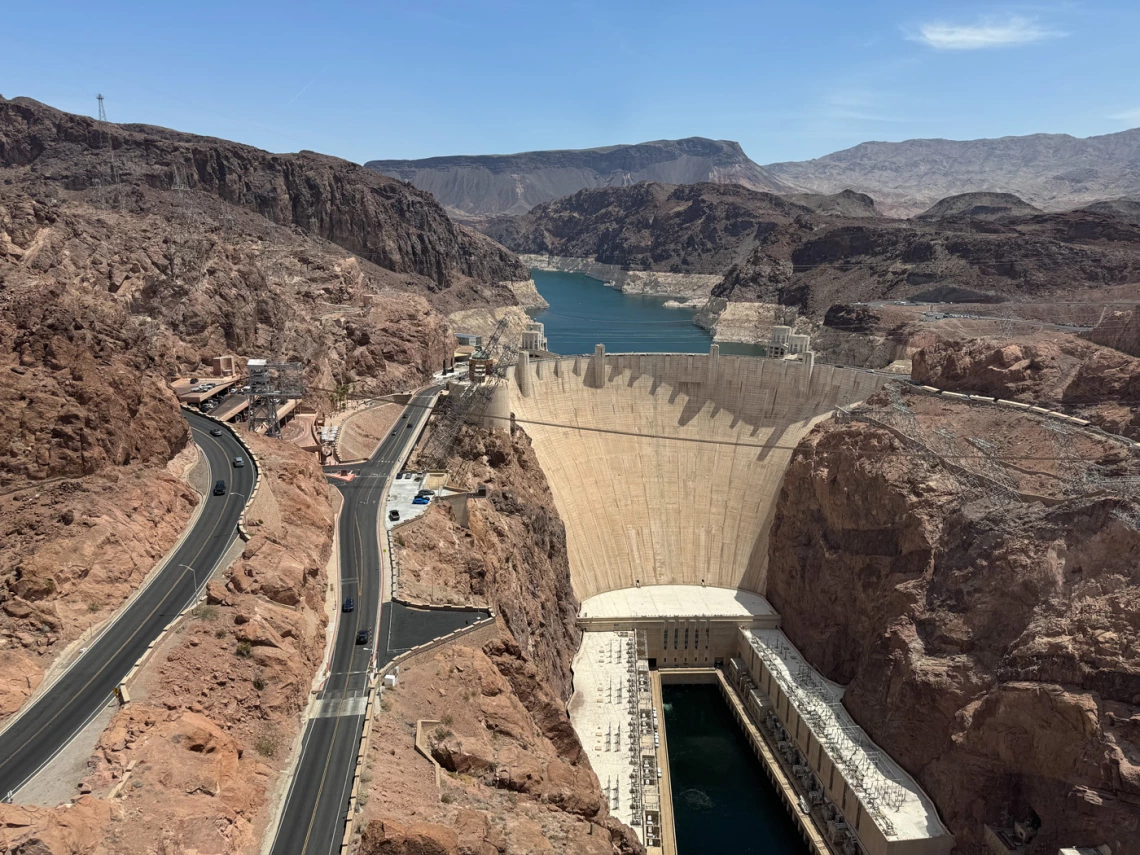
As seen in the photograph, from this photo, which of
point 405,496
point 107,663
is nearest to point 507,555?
point 405,496

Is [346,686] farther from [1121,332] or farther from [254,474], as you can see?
[1121,332]

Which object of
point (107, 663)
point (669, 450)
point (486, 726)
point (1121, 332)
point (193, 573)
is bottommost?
point (486, 726)

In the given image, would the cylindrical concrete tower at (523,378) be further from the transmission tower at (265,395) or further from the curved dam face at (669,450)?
the transmission tower at (265,395)

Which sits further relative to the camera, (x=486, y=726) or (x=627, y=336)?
(x=627, y=336)

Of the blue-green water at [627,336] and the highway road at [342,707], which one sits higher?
the blue-green water at [627,336]

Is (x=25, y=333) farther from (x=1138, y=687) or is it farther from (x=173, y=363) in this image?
(x=1138, y=687)

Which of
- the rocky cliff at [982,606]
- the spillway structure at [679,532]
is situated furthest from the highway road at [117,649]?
the rocky cliff at [982,606]

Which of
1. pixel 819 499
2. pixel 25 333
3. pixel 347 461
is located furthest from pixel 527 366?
pixel 25 333
